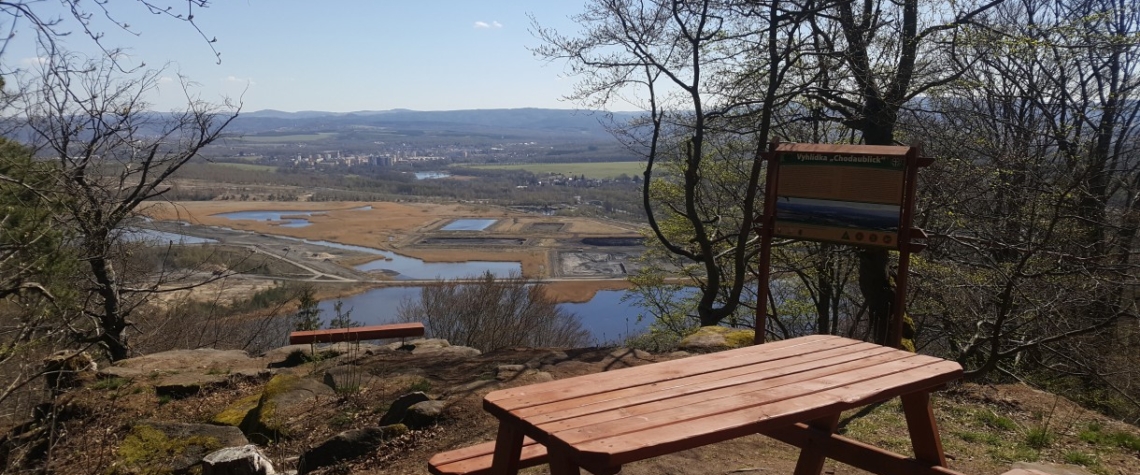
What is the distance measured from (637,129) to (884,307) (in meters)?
4.50

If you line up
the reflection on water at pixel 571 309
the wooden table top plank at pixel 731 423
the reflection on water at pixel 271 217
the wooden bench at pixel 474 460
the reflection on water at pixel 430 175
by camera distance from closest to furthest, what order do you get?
the wooden table top plank at pixel 731 423 < the wooden bench at pixel 474 460 < the reflection on water at pixel 571 309 < the reflection on water at pixel 271 217 < the reflection on water at pixel 430 175

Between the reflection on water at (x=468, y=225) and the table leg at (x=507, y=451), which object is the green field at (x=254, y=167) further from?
the table leg at (x=507, y=451)

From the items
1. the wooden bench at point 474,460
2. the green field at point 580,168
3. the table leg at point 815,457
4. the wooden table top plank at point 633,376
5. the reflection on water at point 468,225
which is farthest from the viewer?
the green field at point 580,168

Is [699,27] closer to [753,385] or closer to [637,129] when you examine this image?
[637,129]

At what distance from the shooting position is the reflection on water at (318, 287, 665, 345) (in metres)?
31.2

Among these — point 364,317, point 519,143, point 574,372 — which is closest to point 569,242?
point 364,317

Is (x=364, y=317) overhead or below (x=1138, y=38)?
below

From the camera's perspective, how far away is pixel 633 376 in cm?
265

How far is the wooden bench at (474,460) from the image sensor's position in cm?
278

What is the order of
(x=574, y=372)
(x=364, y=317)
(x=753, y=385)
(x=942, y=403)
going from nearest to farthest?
(x=753, y=385)
(x=942, y=403)
(x=574, y=372)
(x=364, y=317)

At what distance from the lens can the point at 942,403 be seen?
6.04m

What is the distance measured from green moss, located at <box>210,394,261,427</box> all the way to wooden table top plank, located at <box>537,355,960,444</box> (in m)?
4.06

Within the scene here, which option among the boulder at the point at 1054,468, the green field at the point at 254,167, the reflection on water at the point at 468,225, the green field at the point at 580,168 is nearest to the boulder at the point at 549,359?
the boulder at the point at 1054,468

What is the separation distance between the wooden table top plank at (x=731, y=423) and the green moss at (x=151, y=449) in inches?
135
